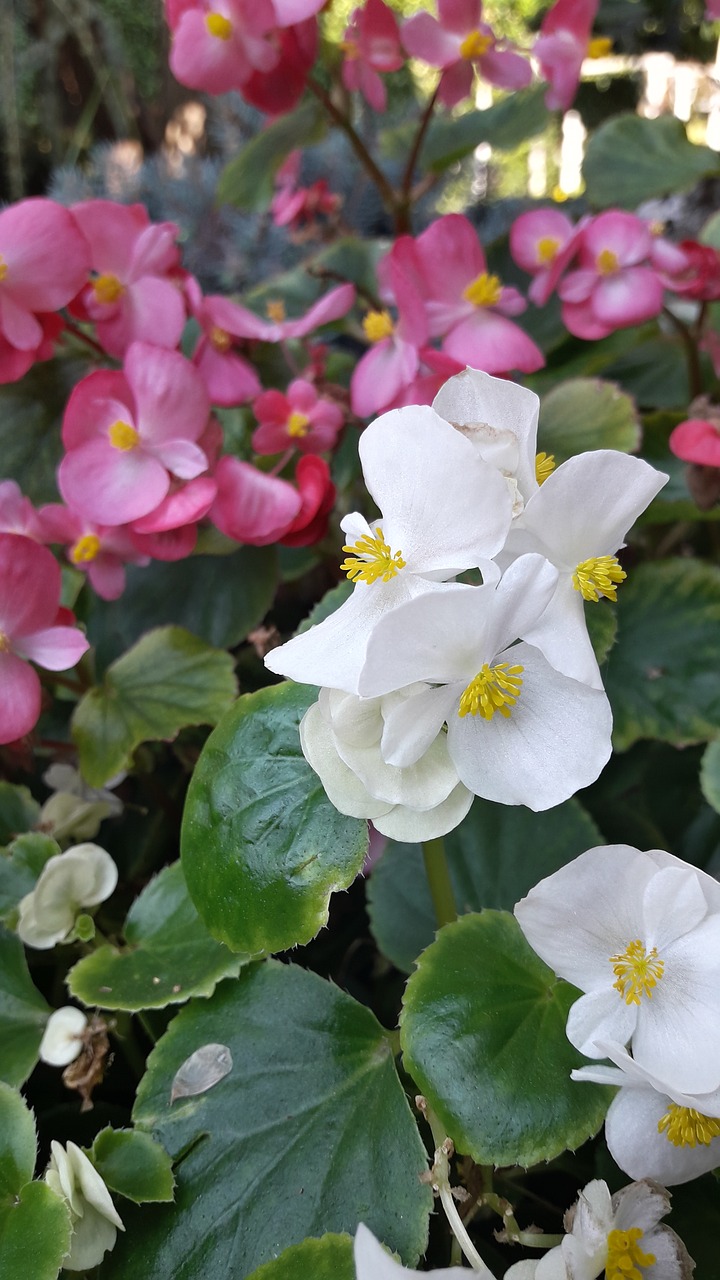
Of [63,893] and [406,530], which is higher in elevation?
[406,530]

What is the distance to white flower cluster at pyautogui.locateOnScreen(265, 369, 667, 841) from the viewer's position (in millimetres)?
303

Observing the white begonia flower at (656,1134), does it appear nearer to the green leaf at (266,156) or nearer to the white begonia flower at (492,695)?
the white begonia flower at (492,695)

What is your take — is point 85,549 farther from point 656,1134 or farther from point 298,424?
point 656,1134

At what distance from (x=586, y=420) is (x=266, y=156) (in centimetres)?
40

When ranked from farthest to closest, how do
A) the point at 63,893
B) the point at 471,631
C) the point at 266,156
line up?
the point at 266,156 < the point at 63,893 < the point at 471,631

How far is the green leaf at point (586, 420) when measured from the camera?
0.58 meters

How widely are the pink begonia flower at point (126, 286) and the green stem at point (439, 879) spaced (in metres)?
0.37

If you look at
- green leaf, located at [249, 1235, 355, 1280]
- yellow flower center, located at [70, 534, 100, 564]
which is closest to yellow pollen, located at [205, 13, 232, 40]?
yellow flower center, located at [70, 534, 100, 564]

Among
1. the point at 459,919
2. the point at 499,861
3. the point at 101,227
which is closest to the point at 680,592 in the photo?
the point at 499,861

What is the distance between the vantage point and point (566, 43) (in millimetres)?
726

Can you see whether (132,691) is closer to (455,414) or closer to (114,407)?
(114,407)

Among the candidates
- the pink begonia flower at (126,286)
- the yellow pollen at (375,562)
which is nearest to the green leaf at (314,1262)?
the yellow pollen at (375,562)

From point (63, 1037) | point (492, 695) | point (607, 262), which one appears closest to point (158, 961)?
point (63, 1037)

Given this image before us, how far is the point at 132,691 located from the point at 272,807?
0.23 meters
